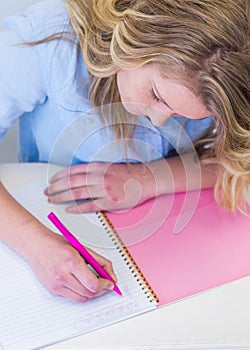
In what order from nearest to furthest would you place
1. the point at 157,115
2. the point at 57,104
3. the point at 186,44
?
1. the point at 186,44
2. the point at 157,115
3. the point at 57,104

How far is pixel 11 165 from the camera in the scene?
0.99 meters

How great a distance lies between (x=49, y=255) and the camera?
84 cm

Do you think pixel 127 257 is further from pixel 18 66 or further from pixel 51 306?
pixel 18 66

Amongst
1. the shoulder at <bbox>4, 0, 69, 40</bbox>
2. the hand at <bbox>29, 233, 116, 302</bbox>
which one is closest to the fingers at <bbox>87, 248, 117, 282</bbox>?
the hand at <bbox>29, 233, 116, 302</bbox>

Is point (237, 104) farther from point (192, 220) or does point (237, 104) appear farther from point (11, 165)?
point (11, 165)

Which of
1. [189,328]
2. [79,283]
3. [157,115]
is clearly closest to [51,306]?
[79,283]

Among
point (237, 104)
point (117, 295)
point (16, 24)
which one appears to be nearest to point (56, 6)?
point (16, 24)

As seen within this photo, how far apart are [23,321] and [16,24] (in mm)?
394

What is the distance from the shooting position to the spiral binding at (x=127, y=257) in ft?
2.70

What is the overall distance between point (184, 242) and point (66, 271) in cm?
18

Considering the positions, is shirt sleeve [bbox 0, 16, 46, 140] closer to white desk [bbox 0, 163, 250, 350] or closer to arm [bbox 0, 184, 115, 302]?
arm [bbox 0, 184, 115, 302]

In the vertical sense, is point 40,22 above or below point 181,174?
above

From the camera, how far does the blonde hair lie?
0.72 meters

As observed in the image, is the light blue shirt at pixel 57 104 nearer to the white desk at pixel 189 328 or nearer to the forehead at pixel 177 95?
the forehead at pixel 177 95
